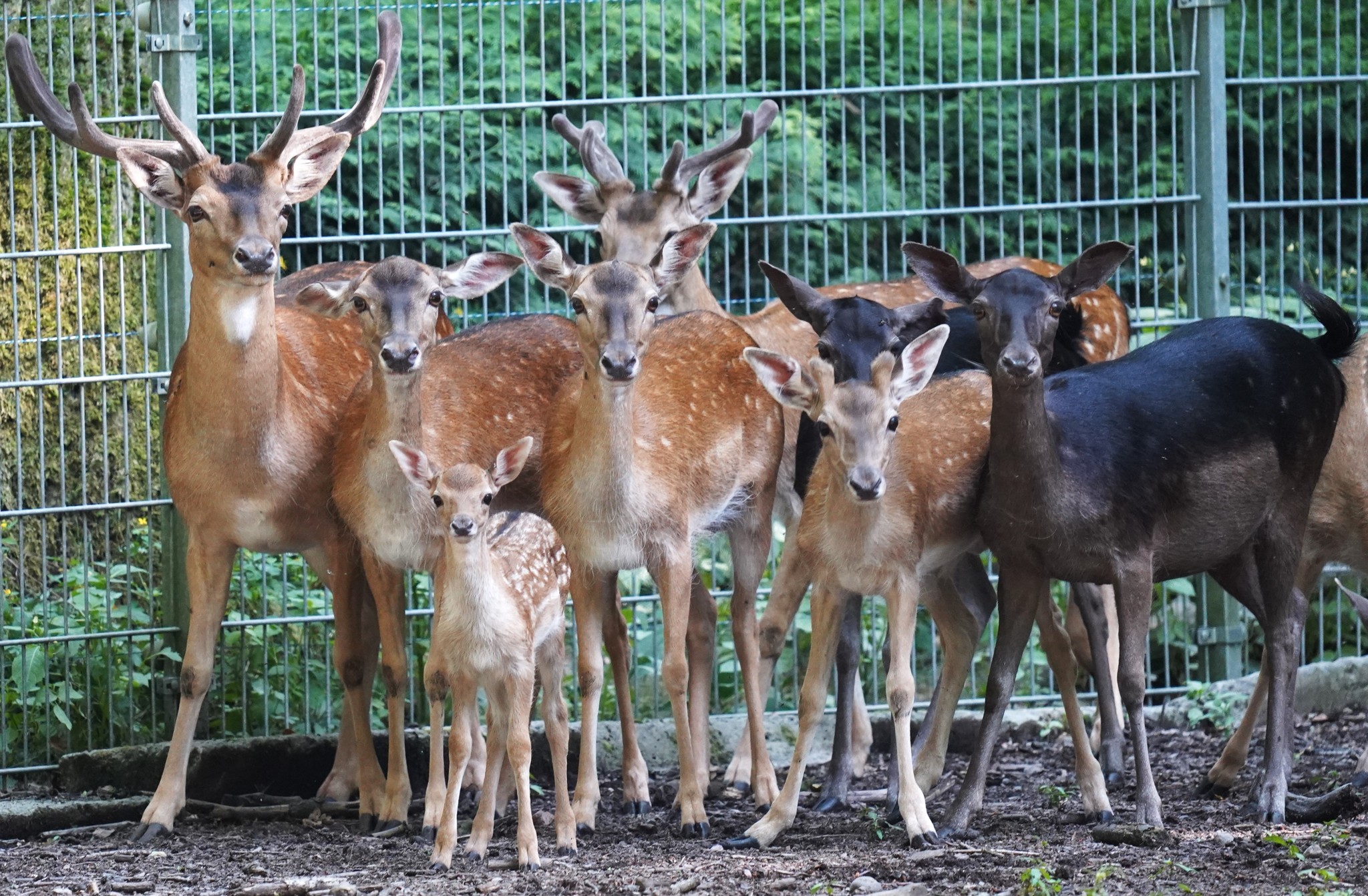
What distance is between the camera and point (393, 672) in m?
7.45

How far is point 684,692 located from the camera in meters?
7.12

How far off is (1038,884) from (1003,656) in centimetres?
149

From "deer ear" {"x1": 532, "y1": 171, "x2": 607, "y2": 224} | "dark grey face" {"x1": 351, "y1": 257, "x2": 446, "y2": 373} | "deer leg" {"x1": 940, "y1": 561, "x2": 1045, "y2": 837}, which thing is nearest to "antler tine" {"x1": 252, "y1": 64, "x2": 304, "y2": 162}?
"dark grey face" {"x1": 351, "y1": 257, "x2": 446, "y2": 373}

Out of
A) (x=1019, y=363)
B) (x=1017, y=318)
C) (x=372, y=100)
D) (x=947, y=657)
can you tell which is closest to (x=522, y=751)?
(x=947, y=657)

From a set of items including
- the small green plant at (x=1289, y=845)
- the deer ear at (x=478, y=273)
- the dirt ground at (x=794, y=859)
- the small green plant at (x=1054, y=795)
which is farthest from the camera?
the small green plant at (x=1054, y=795)

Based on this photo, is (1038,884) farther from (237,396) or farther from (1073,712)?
(237,396)

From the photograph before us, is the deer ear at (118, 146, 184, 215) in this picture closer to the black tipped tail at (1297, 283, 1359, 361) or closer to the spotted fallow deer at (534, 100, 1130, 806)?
the spotted fallow deer at (534, 100, 1130, 806)

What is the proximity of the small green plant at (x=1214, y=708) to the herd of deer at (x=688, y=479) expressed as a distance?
1380mm

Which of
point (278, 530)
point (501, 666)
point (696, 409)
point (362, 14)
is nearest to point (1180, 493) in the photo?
point (696, 409)

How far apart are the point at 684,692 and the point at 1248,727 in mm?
2425

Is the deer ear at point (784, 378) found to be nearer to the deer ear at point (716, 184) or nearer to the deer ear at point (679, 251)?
the deer ear at point (679, 251)

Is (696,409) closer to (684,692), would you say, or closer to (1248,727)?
(684,692)

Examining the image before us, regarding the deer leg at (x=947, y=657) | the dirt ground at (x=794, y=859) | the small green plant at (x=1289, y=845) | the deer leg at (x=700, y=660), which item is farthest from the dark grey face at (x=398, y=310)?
the small green plant at (x=1289, y=845)

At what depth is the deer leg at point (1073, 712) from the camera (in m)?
7.02
